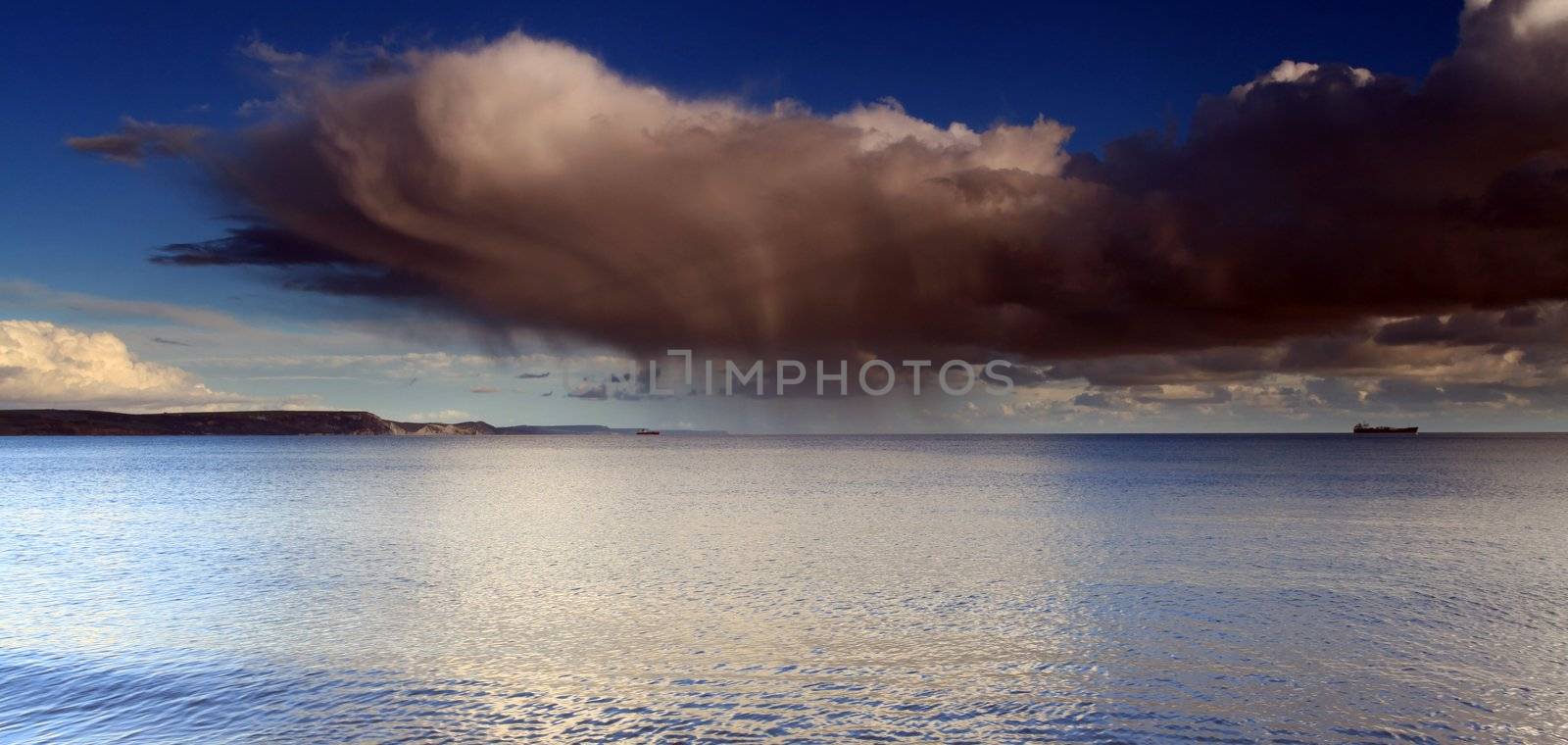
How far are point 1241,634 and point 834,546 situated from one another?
20.6 metres

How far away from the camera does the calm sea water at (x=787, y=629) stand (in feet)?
56.5

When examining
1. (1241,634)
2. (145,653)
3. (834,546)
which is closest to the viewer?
(145,653)

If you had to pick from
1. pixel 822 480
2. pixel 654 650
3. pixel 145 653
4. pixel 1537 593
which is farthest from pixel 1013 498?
pixel 145 653

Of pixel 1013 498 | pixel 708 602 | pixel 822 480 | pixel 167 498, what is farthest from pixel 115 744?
pixel 822 480

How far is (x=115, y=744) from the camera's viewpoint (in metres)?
15.8

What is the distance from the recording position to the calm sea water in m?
17.2

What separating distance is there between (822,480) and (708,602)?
71.1 metres

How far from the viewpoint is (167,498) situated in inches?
2916

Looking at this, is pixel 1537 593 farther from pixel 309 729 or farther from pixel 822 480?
pixel 822 480

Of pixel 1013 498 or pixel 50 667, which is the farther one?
pixel 1013 498

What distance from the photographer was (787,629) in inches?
965

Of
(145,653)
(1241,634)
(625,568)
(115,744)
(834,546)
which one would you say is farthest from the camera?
(834,546)

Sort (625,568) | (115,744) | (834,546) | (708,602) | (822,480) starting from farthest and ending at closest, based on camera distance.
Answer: (822,480) → (834,546) → (625,568) → (708,602) → (115,744)

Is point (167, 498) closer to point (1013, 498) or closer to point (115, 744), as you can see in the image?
point (1013, 498)
